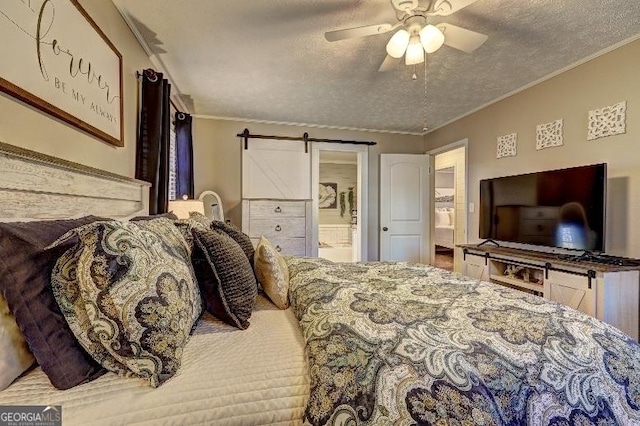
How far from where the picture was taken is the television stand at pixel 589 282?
2.11 metres

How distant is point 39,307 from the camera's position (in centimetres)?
80

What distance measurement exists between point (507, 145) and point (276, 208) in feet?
9.41

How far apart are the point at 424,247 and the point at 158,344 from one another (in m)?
4.56

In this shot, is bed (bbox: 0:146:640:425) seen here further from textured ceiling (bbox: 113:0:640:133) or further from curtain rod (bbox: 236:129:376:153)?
curtain rod (bbox: 236:129:376:153)

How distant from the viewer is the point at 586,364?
2.83 feet

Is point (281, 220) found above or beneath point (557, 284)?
above

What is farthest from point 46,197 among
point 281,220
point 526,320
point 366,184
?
point 366,184

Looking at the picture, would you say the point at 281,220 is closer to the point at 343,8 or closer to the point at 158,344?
the point at 343,8

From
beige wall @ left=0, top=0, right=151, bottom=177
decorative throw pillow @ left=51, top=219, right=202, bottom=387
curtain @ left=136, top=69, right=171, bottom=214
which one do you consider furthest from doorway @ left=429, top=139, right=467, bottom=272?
decorative throw pillow @ left=51, top=219, right=202, bottom=387

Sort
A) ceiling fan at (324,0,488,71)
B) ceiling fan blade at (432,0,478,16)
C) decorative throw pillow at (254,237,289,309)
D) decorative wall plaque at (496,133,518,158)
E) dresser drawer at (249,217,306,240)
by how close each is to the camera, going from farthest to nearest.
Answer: dresser drawer at (249,217,306,240)
decorative wall plaque at (496,133,518,158)
ceiling fan at (324,0,488,71)
ceiling fan blade at (432,0,478,16)
decorative throw pillow at (254,237,289,309)

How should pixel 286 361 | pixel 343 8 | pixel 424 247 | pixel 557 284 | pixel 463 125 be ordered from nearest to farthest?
1. pixel 286 361
2. pixel 343 8
3. pixel 557 284
4. pixel 463 125
5. pixel 424 247

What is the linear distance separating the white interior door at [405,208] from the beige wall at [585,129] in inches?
46.6

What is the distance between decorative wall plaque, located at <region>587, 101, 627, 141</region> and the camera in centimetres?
241

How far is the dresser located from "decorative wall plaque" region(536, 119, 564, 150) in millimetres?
2763
